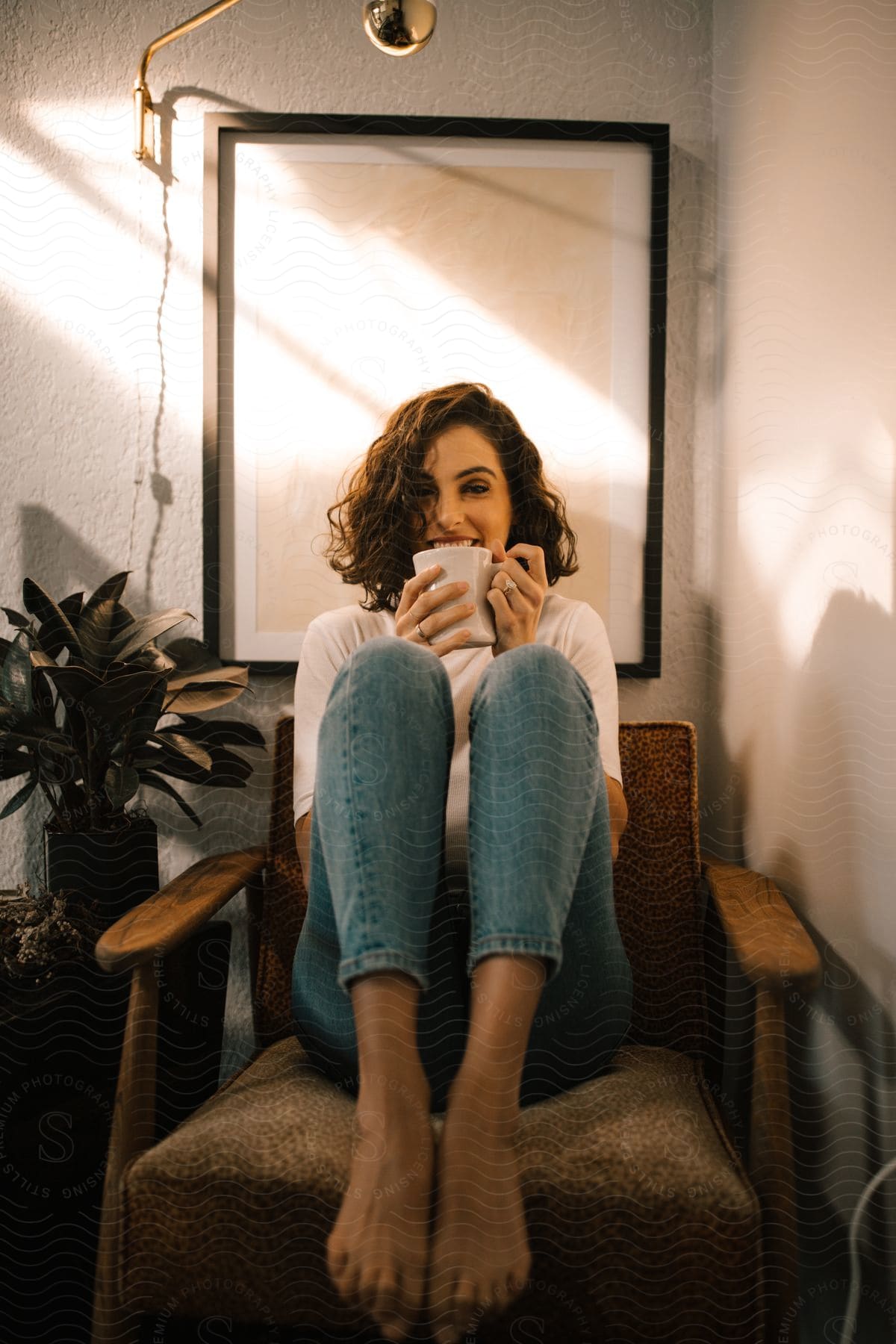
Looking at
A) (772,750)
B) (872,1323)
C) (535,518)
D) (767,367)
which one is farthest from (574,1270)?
(767,367)

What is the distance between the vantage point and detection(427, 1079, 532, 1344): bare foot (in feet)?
1.33

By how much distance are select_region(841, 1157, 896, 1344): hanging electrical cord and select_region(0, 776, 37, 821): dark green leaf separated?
716mm

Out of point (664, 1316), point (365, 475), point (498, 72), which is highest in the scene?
point (498, 72)

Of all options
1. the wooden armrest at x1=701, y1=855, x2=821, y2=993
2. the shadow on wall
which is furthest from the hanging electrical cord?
the wooden armrest at x1=701, y1=855, x2=821, y2=993

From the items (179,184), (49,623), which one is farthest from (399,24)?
(49,623)

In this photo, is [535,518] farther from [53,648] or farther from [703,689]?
[53,648]

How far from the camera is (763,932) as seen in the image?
548mm

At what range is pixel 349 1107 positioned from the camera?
503 mm

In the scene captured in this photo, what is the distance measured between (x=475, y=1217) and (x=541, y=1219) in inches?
2.2

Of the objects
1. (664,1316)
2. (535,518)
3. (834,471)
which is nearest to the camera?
(664,1316)

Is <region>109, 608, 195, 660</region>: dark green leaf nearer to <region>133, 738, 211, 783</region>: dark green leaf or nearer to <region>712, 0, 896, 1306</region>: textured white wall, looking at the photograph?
<region>133, 738, 211, 783</region>: dark green leaf

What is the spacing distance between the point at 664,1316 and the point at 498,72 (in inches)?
37.6

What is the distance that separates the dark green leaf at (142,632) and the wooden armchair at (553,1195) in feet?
0.75

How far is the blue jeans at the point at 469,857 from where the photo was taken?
17.6 inches
